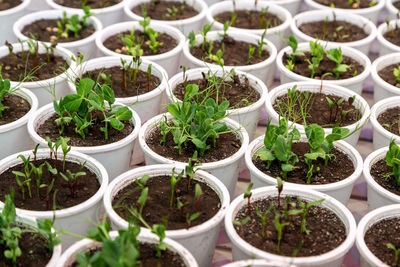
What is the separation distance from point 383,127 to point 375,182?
364mm

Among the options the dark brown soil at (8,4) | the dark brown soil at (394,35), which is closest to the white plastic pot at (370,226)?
the dark brown soil at (394,35)

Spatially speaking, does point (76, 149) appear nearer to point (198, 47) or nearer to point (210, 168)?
point (210, 168)

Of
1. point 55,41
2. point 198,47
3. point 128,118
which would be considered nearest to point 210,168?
point 128,118

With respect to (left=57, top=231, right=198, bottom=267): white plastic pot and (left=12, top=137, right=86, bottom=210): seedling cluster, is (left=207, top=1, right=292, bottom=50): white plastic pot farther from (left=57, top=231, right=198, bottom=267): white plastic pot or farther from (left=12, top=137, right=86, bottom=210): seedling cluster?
(left=57, top=231, right=198, bottom=267): white plastic pot

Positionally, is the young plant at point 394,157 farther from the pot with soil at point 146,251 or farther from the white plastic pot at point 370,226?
the pot with soil at point 146,251

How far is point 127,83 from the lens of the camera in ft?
7.30

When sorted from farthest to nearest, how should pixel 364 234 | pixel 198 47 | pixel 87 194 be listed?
pixel 198 47
pixel 87 194
pixel 364 234

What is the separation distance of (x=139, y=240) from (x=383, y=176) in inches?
32.6

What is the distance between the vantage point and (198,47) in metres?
2.50

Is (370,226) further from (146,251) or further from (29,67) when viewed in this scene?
(29,67)

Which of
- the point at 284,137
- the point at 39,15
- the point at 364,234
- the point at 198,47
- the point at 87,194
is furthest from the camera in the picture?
the point at 39,15

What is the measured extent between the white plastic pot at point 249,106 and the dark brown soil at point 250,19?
1.83ft

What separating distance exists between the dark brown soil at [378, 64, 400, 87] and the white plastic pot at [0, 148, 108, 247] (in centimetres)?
128

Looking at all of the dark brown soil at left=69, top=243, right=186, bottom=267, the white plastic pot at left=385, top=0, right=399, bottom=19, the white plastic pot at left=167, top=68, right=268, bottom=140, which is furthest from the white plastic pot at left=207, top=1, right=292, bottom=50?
the dark brown soil at left=69, top=243, right=186, bottom=267
